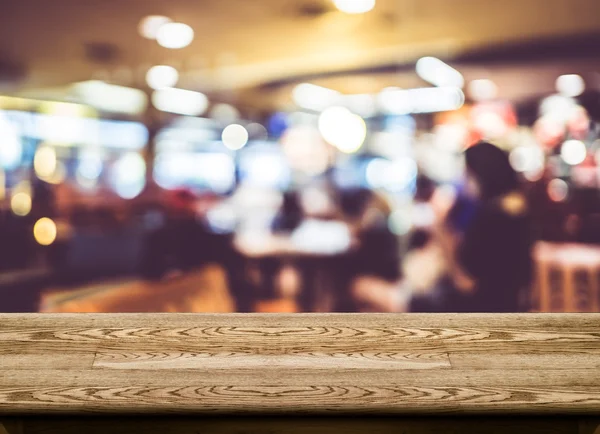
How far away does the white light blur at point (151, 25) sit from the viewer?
247 centimetres

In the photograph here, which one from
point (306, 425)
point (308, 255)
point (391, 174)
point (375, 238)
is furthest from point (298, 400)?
point (391, 174)

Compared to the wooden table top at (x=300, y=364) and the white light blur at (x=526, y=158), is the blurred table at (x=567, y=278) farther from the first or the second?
the white light blur at (x=526, y=158)

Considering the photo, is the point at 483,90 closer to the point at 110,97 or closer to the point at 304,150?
the point at 304,150

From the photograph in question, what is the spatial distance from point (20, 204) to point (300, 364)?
1.35 m

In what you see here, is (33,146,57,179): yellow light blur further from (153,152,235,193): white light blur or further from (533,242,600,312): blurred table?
(533,242,600,312): blurred table

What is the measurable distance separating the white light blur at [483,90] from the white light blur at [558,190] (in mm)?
453

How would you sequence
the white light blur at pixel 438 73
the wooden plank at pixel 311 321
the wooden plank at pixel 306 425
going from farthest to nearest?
the white light blur at pixel 438 73 → the wooden plank at pixel 311 321 → the wooden plank at pixel 306 425

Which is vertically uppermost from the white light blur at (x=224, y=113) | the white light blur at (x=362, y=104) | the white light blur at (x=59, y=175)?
the white light blur at (x=362, y=104)

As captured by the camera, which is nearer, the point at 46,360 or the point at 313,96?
the point at 46,360

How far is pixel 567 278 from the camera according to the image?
252 centimetres

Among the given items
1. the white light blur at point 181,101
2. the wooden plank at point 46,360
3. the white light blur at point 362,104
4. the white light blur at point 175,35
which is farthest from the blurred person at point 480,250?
the white light blur at point 175,35

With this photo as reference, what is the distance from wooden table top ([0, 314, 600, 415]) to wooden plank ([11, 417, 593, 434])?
1.4 inches

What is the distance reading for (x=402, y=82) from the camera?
2.53m

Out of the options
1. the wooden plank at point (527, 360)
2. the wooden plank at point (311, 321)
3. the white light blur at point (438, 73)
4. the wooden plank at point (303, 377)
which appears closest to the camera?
the wooden plank at point (303, 377)
